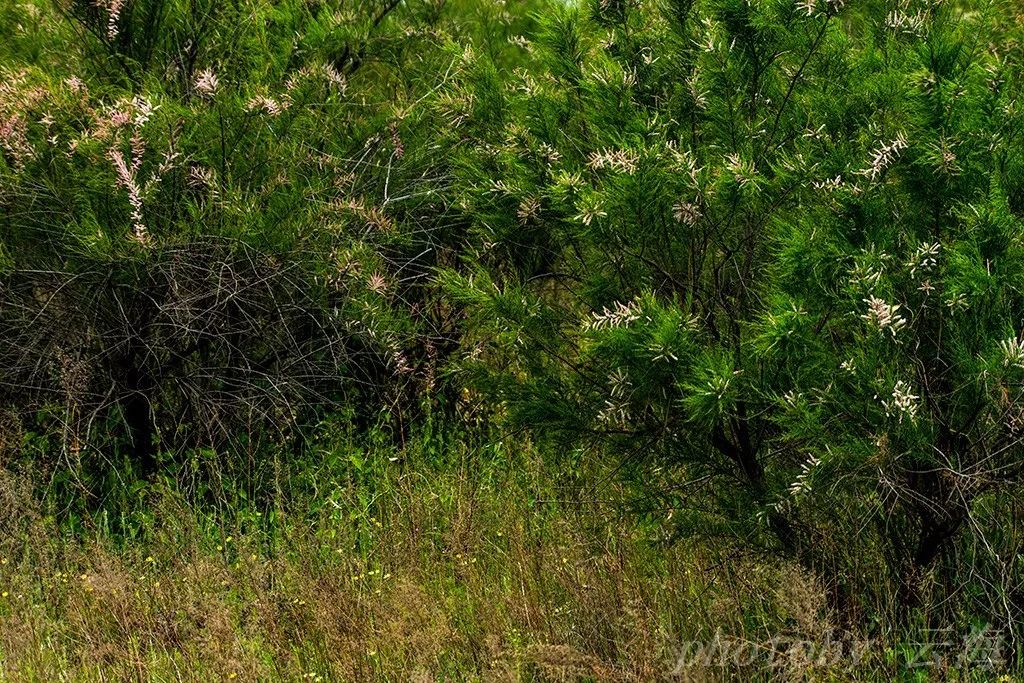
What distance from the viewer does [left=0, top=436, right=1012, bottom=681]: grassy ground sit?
14.8 feet

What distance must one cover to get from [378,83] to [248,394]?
2.28 m

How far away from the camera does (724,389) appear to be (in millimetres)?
4008

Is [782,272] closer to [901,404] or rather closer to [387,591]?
[901,404]

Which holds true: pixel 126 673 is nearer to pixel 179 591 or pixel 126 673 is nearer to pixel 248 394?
pixel 179 591

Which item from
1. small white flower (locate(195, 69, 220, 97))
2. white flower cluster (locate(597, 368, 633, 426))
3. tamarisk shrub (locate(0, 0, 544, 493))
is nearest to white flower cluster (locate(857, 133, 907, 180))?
white flower cluster (locate(597, 368, 633, 426))

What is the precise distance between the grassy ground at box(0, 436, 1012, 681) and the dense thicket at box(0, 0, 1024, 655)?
304 millimetres

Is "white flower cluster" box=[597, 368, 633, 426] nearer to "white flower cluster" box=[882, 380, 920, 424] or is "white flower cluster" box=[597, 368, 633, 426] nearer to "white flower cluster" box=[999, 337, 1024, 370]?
"white flower cluster" box=[882, 380, 920, 424]

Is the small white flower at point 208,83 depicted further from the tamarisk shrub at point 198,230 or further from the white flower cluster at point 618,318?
the white flower cluster at point 618,318

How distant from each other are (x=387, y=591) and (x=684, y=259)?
182 cm

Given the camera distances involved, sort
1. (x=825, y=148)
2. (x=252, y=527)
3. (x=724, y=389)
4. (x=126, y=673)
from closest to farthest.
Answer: (x=724, y=389) < (x=825, y=148) < (x=126, y=673) < (x=252, y=527)

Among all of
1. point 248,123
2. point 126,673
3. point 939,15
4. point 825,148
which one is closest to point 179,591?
point 126,673

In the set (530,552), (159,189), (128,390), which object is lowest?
(530,552)

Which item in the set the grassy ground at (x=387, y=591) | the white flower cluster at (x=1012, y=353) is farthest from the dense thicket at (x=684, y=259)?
the grassy ground at (x=387, y=591)

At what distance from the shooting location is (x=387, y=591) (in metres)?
5.30
